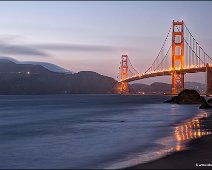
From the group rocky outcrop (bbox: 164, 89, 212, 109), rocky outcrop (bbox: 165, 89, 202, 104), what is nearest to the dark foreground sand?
rocky outcrop (bbox: 164, 89, 212, 109)

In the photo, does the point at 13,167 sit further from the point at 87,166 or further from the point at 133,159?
the point at 133,159

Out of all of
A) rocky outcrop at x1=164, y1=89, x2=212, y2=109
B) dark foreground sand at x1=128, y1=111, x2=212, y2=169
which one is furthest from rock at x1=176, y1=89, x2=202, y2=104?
dark foreground sand at x1=128, y1=111, x2=212, y2=169

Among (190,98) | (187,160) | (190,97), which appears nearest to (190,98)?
(190,98)

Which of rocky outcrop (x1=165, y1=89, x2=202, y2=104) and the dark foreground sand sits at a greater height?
rocky outcrop (x1=165, y1=89, x2=202, y2=104)

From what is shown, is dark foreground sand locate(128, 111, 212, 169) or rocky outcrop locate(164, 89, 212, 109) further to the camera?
rocky outcrop locate(164, 89, 212, 109)

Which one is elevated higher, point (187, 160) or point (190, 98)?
point (190, 98)

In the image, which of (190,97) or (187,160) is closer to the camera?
(187,160)

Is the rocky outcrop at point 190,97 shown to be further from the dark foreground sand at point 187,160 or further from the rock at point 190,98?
the dark foreground sand at point 187,160

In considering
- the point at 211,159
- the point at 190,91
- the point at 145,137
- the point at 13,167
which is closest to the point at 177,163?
the point at 211,159

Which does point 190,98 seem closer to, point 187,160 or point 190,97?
point 190,97

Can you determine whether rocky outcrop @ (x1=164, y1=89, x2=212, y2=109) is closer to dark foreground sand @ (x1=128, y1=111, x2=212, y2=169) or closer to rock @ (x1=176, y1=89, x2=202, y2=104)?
rock @ (x1=176, y1=89, x2=202, y2=104)

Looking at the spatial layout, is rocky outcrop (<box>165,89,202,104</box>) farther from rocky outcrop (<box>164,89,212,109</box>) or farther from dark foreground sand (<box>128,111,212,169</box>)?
dark foreground sand (<box>128,111,212,169</box>)
